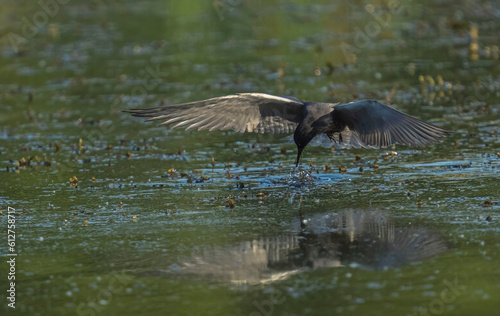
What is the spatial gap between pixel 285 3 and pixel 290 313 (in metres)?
22.7

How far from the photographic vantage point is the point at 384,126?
9016mm

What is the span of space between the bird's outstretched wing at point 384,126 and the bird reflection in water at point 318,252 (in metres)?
1.51

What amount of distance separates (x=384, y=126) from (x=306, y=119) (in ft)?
2.88

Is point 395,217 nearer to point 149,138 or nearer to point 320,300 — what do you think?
point 320,300

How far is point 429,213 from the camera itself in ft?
25.7

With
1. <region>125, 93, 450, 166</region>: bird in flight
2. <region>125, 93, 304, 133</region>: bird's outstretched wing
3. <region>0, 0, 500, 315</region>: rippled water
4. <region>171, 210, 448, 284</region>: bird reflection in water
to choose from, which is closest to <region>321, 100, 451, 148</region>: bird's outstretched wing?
<region>125, 93, 450, 166</region>: bird in flight

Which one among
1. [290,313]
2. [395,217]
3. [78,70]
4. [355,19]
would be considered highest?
[355,19]

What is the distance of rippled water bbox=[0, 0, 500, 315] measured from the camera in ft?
20.6

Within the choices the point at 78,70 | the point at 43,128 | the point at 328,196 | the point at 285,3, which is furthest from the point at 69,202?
the point at 285,3

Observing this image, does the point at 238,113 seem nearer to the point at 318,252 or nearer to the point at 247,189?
the point at 247,189

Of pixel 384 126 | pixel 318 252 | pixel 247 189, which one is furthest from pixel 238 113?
pixel 318 252

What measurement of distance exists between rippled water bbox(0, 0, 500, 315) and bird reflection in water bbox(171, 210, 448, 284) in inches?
0.9

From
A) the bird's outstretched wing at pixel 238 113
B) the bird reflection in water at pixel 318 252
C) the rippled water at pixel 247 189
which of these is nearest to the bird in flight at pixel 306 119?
the bird's outstretched wing at pixel 238 113

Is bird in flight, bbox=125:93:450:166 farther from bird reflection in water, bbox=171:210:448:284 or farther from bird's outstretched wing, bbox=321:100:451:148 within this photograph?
bird reflection in water, bbox=171:210:448:284
